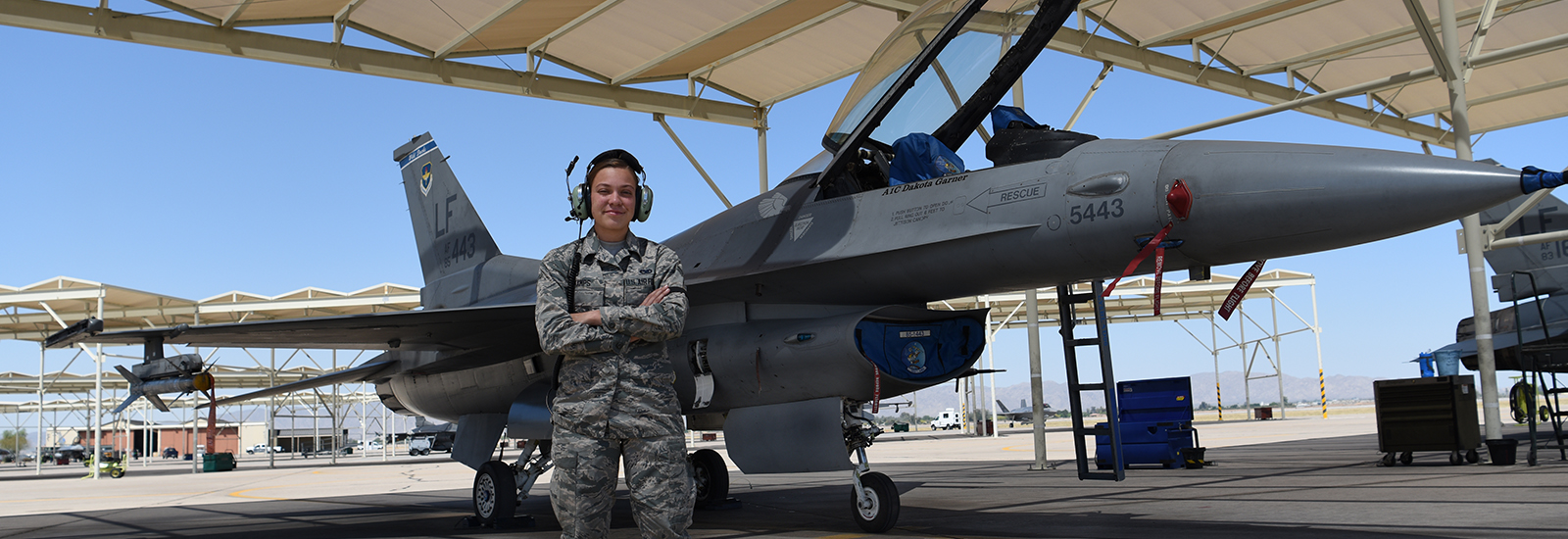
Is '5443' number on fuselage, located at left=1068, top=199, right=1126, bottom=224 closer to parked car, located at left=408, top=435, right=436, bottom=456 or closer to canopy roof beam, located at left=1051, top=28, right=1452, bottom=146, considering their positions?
canopy roof beam, located at left=1051, top=28, right=1452, bottom=146

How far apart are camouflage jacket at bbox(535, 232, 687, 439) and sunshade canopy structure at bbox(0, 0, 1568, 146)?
904 centimetres

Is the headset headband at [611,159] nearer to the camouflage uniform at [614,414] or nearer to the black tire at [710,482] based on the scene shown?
the camouflage uniform at [614,414]

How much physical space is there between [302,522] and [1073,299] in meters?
7.37

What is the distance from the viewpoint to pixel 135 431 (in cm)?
9212

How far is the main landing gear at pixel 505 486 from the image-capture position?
7957 millimetres

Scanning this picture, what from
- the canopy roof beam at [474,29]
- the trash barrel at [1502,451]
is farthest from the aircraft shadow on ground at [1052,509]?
the canopy roof beam at [474,29]

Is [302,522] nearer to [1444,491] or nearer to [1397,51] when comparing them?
[1444,491]

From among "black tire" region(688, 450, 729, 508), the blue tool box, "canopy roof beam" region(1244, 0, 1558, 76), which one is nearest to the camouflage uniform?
"black tire" region(688, 450, 729, 508)

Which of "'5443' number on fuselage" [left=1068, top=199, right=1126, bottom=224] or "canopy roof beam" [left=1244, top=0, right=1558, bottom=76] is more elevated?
"canopy roof beam" [left=1244, top=0, right=1558, bottom=76]

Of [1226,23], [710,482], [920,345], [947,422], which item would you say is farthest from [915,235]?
[947,422]

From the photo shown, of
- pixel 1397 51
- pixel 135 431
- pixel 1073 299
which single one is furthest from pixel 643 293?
pixel 135 431

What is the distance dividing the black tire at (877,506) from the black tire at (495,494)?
3.31m

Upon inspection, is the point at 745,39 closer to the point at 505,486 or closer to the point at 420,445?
the point at 505,486

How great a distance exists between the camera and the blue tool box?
1245cm
